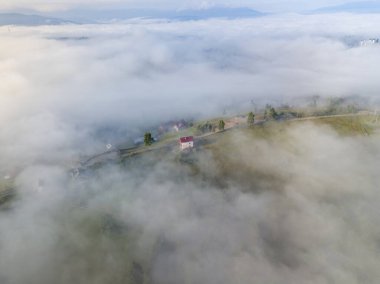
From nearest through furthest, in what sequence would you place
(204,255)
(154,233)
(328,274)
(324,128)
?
(328,274) → (204,255) → (154,233) → (324,128)

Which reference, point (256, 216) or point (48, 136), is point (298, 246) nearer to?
point (256, 216)

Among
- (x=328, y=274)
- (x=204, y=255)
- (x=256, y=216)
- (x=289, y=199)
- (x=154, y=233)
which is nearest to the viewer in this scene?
(x=328, y=274)

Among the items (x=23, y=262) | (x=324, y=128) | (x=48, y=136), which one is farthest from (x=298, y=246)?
(x=48, y=136)

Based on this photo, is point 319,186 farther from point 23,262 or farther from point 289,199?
point 23,262

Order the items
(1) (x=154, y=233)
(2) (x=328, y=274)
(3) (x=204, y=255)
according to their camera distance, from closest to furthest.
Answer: (2) (x=328, y=274) < (3) (x=204, y=255) < (1) (x=154, y=233)

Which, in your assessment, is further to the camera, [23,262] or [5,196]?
[5,196]

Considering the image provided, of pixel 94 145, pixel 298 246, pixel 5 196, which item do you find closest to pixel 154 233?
pixel 298 246

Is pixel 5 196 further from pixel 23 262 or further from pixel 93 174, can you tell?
pixel 23 262

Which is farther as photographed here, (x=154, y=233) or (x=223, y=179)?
(x=223, y=179)

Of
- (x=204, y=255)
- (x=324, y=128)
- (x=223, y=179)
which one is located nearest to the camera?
(x=204, y=255)
